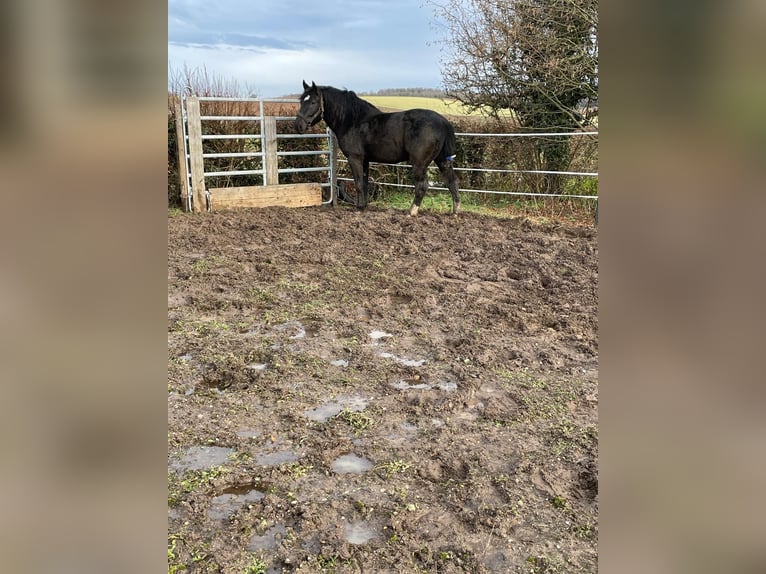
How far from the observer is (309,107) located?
7.69 m

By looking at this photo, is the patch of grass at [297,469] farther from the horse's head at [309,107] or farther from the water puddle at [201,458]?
the horse's head at [309,107]

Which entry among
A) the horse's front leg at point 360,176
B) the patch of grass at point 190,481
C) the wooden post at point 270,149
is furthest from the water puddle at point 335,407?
the wooden post at point 270,149

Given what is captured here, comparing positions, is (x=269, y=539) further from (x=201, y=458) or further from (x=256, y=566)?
(x=201, y=458)

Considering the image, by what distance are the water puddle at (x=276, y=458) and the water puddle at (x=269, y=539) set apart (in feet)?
1.31

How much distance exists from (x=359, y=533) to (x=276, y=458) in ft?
1.87

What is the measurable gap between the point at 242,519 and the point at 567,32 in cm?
876

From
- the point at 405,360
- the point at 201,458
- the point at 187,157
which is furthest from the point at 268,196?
the point at 201,458

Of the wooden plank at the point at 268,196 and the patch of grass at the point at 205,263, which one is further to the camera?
the wooden plank at the point at 268,196

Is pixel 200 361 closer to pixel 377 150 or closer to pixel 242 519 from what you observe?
pixel 242 519

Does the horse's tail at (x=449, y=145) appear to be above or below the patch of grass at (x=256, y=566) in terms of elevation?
above

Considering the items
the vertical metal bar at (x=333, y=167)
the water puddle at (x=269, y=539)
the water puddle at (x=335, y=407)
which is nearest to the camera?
the water puddle at (x=269, y=539)

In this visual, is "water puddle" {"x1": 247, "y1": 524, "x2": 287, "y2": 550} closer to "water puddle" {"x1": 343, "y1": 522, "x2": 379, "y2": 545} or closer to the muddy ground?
the muddy ground

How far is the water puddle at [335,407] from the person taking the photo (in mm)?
2521
